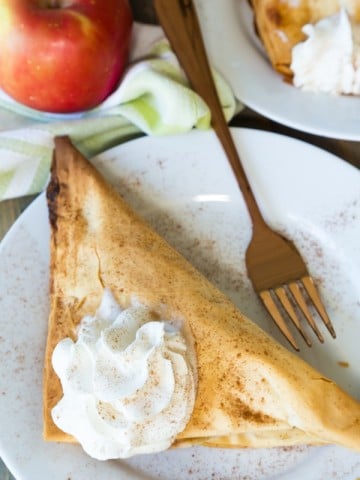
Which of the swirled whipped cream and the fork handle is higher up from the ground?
the fork handle

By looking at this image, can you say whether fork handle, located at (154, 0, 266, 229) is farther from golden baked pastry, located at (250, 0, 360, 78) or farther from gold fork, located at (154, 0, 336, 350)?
golden baked pastry, located at (250, 0, 360, 78)

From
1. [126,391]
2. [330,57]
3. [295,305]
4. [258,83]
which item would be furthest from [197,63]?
[126,391]

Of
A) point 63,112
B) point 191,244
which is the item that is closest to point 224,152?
point 191,244

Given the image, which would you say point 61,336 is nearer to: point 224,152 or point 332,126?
point 224,152

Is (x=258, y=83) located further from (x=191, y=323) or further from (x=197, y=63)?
(x=191, y=323)

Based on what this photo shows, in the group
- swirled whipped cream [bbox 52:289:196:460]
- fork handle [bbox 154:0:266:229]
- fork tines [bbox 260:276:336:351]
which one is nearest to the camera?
swirled whipped cream [bbox 52:289:196:460]

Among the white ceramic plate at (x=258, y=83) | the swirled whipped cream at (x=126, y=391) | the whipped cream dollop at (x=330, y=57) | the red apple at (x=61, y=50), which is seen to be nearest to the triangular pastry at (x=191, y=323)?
the swirled whipped cream at (x=126, y=391)

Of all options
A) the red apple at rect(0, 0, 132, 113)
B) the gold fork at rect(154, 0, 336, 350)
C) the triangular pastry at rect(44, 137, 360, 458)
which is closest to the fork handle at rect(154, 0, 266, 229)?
the gold fork at rect(154, 0, 336, 350)
